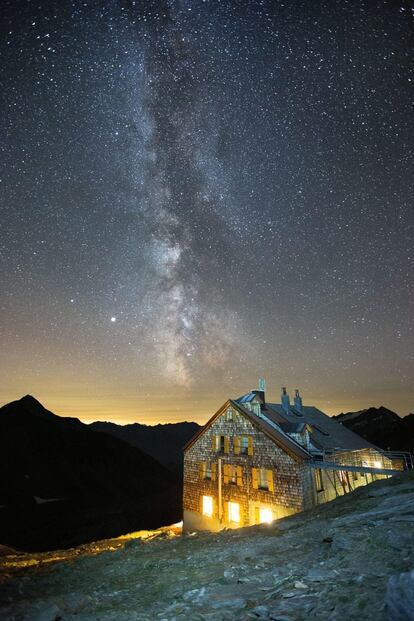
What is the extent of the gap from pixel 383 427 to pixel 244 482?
12331 cm

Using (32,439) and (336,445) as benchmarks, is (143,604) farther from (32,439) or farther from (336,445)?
(32,439)

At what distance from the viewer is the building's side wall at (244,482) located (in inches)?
864

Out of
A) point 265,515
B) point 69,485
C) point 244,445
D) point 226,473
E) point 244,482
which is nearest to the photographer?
point 265,515

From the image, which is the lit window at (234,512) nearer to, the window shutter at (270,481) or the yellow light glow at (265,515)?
the yellow light glow at (265,515)

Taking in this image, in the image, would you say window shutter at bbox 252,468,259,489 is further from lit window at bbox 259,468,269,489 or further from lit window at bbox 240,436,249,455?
lit window at bbox 240,436,249,455

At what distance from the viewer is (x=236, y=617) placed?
16.5 feet

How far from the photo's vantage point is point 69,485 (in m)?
73.5

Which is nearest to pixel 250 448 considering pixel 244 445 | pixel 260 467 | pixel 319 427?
pixel 244 445

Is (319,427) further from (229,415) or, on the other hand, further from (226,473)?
(226,473)

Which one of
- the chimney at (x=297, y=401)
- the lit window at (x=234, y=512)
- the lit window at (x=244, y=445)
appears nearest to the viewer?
the lit window at (x=234, y=512)

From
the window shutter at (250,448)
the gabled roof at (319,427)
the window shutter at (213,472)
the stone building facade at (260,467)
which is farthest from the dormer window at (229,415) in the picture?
the window shutter at (213,472)

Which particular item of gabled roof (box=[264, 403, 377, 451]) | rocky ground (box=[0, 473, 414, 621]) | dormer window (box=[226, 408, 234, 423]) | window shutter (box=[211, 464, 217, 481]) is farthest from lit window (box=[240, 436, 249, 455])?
rocky ground (box=[0, 473, 414, 621])

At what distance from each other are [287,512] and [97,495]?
67.4 m

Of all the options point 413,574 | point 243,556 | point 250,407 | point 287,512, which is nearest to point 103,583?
point 243,556
